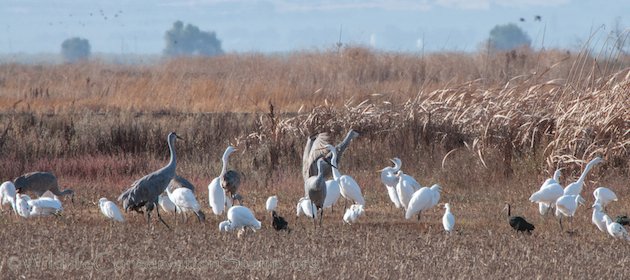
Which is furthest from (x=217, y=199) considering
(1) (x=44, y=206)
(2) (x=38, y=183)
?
(2) (x=38, y=183)

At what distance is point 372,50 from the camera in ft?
111

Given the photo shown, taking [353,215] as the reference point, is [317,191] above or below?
above

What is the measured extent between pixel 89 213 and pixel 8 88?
63.3ft

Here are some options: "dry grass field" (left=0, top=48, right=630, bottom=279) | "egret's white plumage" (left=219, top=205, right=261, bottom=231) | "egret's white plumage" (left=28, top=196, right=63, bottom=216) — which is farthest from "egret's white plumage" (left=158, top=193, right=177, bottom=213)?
"egret's white plumage" (left=219, top=205, right=261, bottom=231)

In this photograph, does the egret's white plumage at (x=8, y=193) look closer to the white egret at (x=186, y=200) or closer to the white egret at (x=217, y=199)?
the white egret at (x=186, y=200)

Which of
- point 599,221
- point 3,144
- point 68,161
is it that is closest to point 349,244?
point 599,221

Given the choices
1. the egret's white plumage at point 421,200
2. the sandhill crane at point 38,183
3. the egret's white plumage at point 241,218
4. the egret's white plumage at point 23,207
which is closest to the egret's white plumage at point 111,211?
the egret's white plumage at point 23,207

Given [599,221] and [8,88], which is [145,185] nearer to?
[599,221]

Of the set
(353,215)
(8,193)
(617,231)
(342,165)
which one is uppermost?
(617,231)

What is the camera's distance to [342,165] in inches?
691

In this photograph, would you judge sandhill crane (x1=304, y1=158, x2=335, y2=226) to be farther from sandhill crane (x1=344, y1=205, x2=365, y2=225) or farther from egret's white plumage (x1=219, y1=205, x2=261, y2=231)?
egret's white plumage (x1=219, y1=205, x2=261, y2=231)

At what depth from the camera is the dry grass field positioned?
9.41 meters

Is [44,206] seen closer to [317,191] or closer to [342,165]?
[317,191]

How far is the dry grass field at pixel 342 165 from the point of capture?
9.41 m
